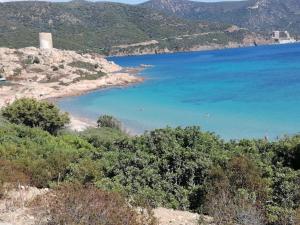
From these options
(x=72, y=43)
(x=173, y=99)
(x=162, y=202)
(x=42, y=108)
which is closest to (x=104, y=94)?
(x=173, y=99)

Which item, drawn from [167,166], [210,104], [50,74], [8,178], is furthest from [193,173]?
[50,74]

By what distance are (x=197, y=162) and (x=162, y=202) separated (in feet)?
6.05

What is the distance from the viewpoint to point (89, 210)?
273 inches

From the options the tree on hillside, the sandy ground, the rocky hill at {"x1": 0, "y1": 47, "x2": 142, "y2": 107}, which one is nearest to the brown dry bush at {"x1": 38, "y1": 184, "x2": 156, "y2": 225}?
the sandy ground

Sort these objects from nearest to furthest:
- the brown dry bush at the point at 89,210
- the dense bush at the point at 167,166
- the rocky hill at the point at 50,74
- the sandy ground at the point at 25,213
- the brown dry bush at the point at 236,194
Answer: the brown dry bush at the point at 89,210 → the brown dry bush at the point at 236,194 → the sandy ground at the point at 25,213 → the dense bush at the point at 167,166 → the rocky hill at the point at 50,74

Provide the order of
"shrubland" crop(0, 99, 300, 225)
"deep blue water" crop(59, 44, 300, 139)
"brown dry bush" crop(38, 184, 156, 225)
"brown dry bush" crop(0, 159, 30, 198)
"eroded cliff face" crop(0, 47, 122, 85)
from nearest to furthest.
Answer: "brown dry bush" crop(38, 184, 156, 225) < "shrubland" crop(0, 99, 300, 225) < "brown dry bush" crop(0, 159, 30, 198) < "deep blue water" crop(59, 44, 300, 139) < "eroded cliff face" crop(0, 47, 122, 85)

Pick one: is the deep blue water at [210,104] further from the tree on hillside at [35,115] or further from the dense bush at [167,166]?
the dense bush at [167,166]

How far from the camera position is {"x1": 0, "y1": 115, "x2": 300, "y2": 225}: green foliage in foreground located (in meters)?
9.21

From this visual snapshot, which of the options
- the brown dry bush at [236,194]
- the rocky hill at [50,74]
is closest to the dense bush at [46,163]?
the brown dry bush at [236,194]

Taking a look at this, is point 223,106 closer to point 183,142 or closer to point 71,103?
point 71,103

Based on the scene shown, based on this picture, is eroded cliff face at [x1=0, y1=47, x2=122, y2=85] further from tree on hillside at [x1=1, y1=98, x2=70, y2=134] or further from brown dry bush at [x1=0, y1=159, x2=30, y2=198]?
brown dry bush at [x1=0, y1=159, x2=30, y2=198]

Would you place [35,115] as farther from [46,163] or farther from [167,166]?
[167,166]

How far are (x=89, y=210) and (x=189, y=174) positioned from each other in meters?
5.54

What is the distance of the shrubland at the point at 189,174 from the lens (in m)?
8.77
